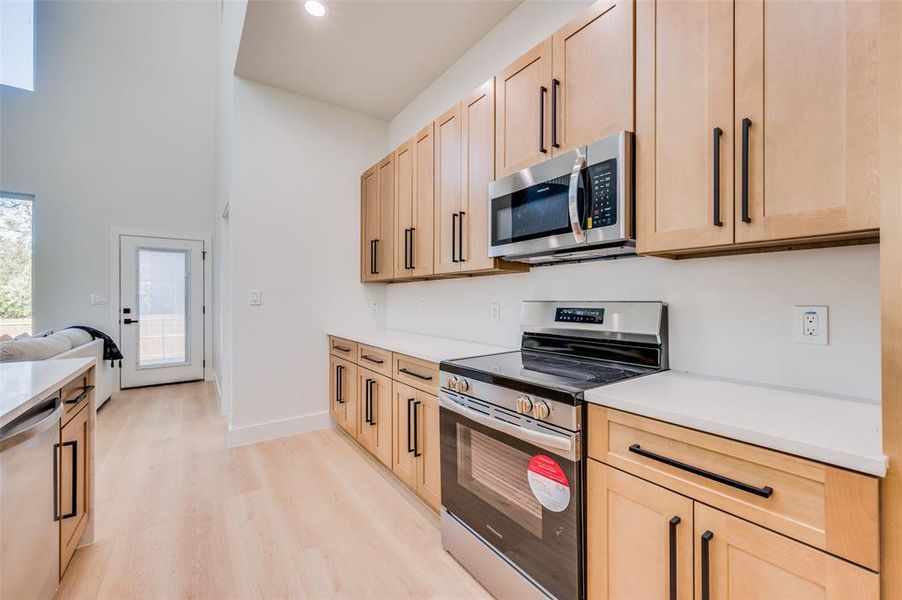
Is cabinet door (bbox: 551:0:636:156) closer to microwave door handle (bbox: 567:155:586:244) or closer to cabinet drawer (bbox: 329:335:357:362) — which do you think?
microwave door handle (bbox: 567:155:586:244)

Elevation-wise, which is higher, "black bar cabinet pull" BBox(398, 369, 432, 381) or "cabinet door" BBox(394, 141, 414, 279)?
"cabinet door" BBox(394, 141, 414, 279)

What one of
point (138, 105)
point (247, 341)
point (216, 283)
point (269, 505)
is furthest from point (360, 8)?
point (138, 105)

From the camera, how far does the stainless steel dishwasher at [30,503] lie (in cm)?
113

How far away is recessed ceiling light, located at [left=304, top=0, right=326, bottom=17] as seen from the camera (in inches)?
88.5

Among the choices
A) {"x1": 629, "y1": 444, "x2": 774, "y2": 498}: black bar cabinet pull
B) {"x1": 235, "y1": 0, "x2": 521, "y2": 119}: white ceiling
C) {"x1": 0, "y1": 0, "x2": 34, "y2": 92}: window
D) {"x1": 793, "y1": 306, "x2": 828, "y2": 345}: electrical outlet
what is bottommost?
{"x1": 629, "y1": 444, "x2": 774, "y2": 498}: black bar cabinet pull

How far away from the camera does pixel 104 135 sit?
4.92 metres

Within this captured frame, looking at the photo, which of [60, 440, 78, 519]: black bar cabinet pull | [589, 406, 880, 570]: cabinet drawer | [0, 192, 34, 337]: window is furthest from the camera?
[0, 192, 34, 337]: window

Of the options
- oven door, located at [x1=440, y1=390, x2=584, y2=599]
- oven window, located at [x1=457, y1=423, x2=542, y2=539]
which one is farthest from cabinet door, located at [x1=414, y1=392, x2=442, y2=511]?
oven window, located at [x1=457, y1=423, x2=542, y2=539]

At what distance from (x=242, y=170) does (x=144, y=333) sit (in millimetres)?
3443

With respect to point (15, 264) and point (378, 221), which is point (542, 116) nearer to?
point (378, 221)

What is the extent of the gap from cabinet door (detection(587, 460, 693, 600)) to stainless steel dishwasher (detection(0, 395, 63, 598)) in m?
1.72

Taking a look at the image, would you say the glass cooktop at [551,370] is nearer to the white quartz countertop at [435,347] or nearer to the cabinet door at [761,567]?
the white quartz countertop at [435,347]

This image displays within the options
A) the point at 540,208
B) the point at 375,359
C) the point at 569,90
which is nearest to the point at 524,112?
the point at 569,90

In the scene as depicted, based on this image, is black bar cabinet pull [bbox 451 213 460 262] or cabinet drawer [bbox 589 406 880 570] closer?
cabinet drawer [bbox 589 406 880 570]
